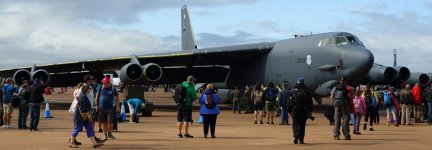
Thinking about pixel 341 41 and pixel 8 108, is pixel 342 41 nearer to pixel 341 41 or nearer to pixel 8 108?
pixel 341 41

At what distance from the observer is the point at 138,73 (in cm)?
2511

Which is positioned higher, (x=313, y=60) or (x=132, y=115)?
(x=313, y=60)

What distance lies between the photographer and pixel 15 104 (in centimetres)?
1528

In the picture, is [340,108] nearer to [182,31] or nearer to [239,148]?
[239,148]

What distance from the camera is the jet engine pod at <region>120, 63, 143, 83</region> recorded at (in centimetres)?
2491

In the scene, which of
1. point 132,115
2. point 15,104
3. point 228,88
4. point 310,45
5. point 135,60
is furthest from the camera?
point 228,88

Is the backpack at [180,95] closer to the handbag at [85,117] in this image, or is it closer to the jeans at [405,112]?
the handbag at [85,117]

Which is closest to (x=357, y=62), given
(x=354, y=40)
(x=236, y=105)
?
(x=354, y=40)

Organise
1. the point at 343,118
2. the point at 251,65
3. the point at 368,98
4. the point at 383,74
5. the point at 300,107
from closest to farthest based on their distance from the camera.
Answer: the point at 300,107
the point at 343,118
the point at 368,98
the point at 383,74
the point at 251,65

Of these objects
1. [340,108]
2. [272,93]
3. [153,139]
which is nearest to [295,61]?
[272,93]

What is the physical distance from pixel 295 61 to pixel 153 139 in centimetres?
1255

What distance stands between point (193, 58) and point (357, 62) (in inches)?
376

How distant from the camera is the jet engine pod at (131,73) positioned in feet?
81.7

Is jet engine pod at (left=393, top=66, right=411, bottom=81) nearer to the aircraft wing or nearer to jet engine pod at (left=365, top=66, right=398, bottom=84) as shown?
jet engine pod at (left=365, top=66, right=398, bottom=84)
